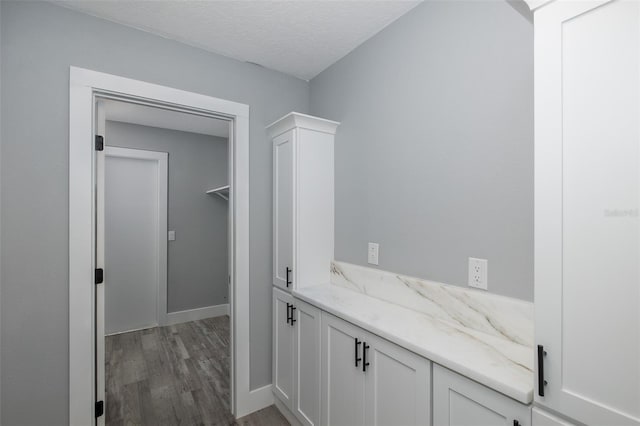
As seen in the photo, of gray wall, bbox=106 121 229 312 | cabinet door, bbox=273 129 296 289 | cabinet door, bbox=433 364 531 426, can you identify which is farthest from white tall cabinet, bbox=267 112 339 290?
gray wall, bbox=106 121 229 312

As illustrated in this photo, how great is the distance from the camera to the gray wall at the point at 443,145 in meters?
1.29

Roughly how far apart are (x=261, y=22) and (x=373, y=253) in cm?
154

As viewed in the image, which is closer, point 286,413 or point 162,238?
point 286,413

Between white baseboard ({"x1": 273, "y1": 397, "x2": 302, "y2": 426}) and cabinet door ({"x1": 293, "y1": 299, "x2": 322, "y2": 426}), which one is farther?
white baseboard ({"x1": 273, "y1": 397, "x2": 302, "y2": 426})

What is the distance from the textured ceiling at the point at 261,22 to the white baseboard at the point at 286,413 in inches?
97.3

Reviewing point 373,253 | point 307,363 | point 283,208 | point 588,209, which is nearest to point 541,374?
point 588,209

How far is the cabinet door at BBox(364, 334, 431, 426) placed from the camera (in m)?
1.21

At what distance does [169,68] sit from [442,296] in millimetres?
2105

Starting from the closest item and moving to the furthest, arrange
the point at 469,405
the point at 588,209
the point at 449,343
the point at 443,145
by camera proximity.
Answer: the point at 588,209
the point at 469,405
the point at 449,343
the point at 443,145

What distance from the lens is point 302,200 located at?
7.00ft

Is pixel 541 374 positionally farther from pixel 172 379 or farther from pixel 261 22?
pixel 172 379

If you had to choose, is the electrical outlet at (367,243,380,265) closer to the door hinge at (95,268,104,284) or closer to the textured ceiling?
the textured ceiling

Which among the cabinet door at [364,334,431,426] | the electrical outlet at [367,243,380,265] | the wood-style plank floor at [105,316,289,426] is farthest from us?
the wood-style plank floor at [105,316,289,426]

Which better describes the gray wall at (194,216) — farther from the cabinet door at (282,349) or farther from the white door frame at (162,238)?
the cabinet door at (282,349)
